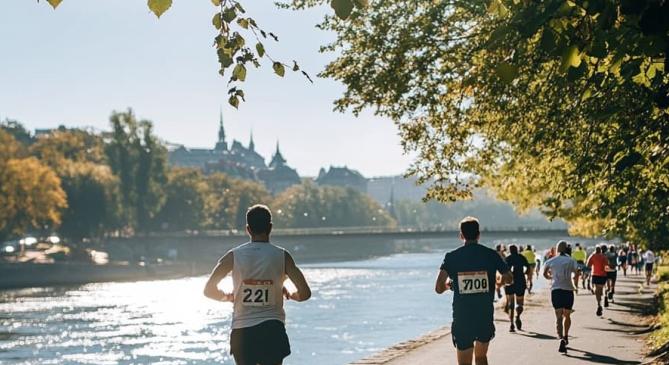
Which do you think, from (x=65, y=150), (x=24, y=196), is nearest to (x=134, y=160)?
(x=65, y=150)

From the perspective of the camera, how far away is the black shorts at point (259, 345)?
6.89 metres

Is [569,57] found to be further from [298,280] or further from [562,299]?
[562,299]

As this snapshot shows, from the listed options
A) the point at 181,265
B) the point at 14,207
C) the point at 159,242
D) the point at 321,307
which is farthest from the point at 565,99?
the point at 159,242

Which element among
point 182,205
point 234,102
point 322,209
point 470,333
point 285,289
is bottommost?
point 470,333

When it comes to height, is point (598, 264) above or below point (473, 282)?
below

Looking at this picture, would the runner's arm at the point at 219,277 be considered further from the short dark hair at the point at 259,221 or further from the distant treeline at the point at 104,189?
the distant treeline at the point at 104,189

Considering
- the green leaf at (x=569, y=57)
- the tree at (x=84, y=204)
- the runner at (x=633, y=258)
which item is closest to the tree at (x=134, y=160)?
the tree at (x=84, y=204)

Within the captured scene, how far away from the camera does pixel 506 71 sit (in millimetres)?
5133

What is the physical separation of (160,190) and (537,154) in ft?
308

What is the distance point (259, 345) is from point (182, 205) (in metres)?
119

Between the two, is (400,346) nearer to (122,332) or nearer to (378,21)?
(378,21)

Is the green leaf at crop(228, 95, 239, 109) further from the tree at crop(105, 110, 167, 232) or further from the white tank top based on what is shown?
the tree at crop(105, 110, 167, 232)

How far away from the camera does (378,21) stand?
1767 centimetres

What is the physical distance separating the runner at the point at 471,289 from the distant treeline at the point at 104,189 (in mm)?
69180
